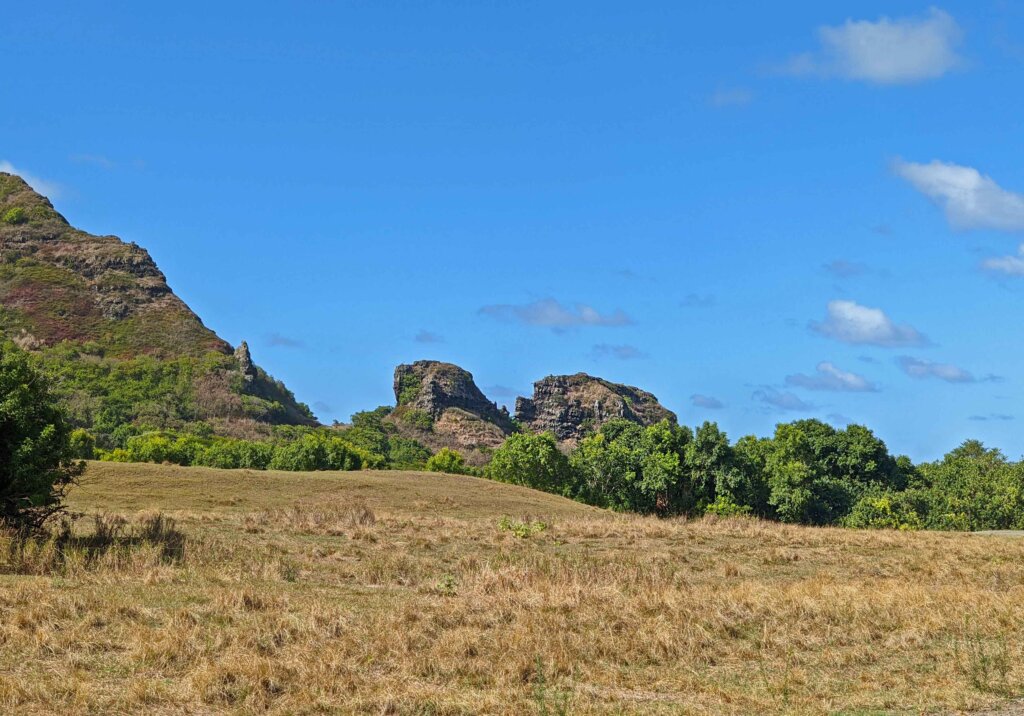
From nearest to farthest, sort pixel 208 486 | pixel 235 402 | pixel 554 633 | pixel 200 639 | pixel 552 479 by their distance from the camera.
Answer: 1. pixel 200 639
2. pixel 554 633
3. pixel 208 486
4. pixel 552 479
5. pixel 235 402

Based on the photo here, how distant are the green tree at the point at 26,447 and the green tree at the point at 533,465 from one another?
2677 inches

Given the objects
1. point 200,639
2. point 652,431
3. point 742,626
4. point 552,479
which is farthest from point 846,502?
point 200,639

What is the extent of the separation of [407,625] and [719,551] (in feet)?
68.3

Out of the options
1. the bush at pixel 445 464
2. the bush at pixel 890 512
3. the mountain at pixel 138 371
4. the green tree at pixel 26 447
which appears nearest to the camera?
the green tree at pixel 26 447

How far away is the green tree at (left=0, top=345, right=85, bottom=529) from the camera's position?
90.2ft

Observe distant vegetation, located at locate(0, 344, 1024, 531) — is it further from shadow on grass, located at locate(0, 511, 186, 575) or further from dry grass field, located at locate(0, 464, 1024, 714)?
dry grass field, located at locate(0, 464, 1024, 714)

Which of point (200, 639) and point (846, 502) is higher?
point (846, 502)

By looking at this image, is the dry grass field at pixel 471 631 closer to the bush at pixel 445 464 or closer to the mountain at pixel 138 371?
the bush at pixel 445 464

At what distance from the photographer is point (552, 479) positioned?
3797 inches

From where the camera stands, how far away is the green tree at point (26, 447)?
27484 millimetres

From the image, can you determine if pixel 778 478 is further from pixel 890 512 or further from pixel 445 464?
pixel 445 464

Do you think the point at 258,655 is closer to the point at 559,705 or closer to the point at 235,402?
the point at 559,705

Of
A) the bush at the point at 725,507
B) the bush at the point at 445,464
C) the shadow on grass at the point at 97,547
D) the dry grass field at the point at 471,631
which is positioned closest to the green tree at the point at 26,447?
the shadow on grass at the point at 97,547

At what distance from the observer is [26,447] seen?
1073 inches
